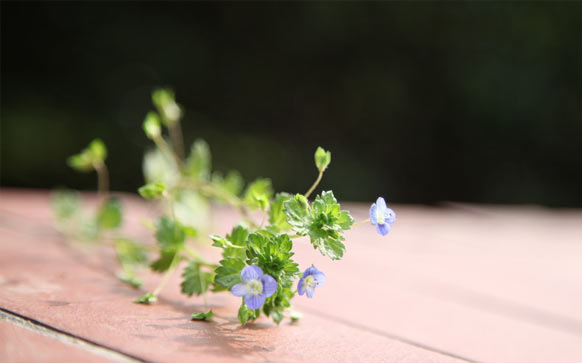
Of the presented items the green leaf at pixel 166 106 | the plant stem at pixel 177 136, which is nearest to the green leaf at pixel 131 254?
the green leaf at pixel 166 106

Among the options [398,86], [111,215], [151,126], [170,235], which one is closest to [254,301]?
[170,235]

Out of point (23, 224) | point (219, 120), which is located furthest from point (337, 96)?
point (23, 224)

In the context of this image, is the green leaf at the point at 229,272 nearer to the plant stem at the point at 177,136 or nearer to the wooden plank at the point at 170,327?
the wooden plank at the point at 170,327

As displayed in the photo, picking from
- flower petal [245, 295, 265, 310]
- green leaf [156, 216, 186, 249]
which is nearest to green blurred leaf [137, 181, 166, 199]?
green leaf [156, 216, 186, 249]

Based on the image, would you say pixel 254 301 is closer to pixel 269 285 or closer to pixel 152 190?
pixel 269 285

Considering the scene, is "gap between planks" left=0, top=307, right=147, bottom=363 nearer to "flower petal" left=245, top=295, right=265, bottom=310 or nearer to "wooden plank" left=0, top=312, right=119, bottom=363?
"wooden plank" left=0, top=312, right=119, bottom=363

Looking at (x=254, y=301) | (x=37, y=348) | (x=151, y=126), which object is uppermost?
(x=151, y=126)
